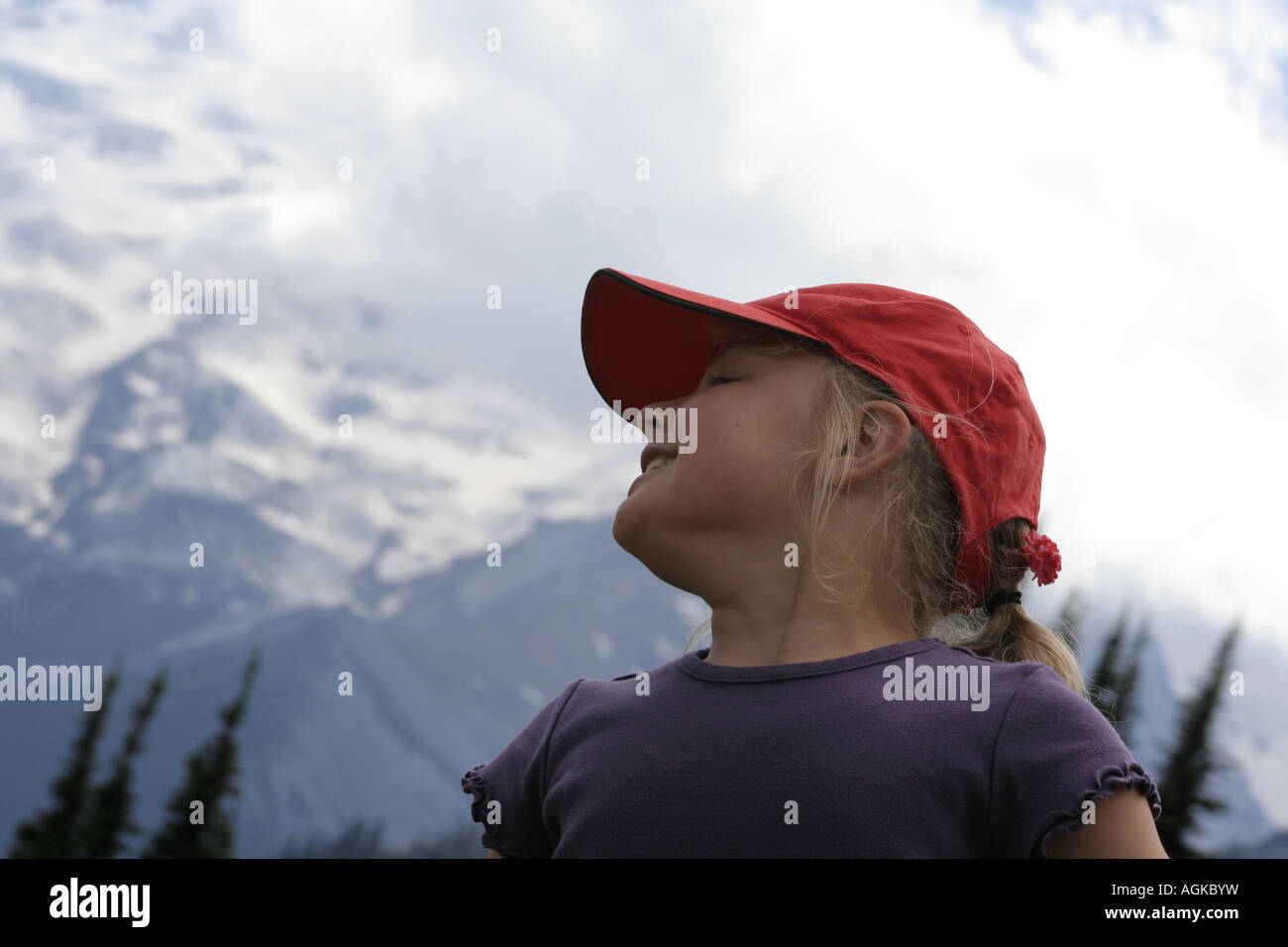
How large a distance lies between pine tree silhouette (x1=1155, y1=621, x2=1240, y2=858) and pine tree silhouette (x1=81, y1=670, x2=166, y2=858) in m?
29.0

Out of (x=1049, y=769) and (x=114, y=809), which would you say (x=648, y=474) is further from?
(x=114, y=809)

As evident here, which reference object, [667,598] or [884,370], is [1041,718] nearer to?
[884,370]

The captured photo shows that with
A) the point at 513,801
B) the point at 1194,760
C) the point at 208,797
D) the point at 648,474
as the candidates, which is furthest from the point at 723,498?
the point at 208,797

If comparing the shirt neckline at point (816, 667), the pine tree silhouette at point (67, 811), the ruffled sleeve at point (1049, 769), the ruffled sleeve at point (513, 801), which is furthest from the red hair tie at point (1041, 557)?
the pine tree silhouette at point (67, 811)

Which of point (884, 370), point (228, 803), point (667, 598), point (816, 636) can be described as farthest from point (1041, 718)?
point (228, 803)

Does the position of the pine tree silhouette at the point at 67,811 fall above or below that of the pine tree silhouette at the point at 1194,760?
below

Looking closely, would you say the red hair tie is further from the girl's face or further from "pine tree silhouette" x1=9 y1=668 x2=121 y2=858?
"pine tree silhouette" x1=9 y1=668 x2=121 y2=858

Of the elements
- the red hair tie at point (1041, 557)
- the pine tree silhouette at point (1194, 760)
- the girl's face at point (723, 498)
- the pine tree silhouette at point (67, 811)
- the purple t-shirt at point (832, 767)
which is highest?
the girl's face at point (723, 498)

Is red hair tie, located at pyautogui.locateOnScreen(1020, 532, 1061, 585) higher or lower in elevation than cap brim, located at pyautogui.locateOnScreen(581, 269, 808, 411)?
lower

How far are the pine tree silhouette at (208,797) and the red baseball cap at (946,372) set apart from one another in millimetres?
33765

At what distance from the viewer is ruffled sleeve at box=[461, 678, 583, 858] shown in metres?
3.23

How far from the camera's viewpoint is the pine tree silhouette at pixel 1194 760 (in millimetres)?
26172

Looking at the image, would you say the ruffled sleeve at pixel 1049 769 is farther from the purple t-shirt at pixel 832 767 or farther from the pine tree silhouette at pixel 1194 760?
the pine tree silhouette at pixel 1194 760

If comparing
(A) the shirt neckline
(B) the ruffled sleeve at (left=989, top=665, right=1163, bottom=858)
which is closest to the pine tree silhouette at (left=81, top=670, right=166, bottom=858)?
(A) the shirt neckline
